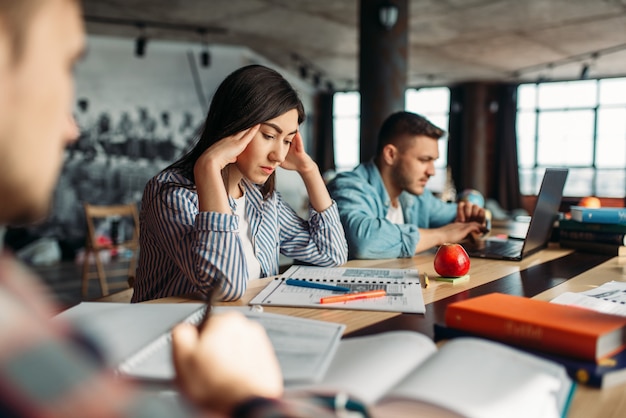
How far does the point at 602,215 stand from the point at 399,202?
0.92m

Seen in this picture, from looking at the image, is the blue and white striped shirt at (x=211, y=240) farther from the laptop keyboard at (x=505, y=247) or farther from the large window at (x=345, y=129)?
the large window at (x=345, y=129)

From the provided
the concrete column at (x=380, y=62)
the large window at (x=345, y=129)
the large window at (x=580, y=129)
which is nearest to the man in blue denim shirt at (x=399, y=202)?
the concrete column at (x=380, y=62)

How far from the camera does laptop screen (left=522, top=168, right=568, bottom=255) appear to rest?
5.53 feet

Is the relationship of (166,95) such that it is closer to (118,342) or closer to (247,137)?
(247,137)

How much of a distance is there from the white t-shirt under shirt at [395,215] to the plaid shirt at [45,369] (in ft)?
6.92

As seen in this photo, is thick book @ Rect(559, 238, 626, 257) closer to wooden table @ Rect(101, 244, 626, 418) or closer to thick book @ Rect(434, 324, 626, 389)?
wooden table @ Rect(101, 244, 626, 418)

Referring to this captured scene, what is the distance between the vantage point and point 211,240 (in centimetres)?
126

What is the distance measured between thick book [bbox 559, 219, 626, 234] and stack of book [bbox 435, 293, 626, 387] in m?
1.18

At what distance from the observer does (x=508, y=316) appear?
81cm

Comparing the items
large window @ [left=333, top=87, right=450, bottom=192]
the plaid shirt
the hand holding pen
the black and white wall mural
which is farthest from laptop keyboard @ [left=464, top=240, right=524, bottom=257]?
large window @ [left=333, top=87, right=450, bottom=192]

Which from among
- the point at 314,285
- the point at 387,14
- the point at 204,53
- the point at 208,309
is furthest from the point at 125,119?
the point at 208,309

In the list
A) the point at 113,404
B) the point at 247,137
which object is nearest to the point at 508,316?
the point at 113,404

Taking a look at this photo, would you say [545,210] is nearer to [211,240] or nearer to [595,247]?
[595,247]

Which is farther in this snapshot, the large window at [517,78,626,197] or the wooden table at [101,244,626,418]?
the large window at [517,78,626,197]
